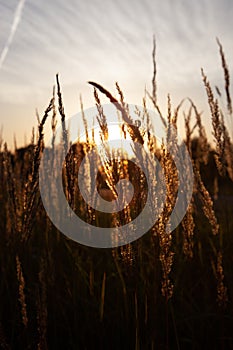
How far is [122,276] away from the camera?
7.07 feet

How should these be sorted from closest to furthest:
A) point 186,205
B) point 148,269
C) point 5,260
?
point 186,205
point 148,269
point 5,260

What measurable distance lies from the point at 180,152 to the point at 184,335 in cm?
97

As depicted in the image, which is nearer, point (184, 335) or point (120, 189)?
point (120, 189)

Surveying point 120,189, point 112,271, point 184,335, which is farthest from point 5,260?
point 120,189

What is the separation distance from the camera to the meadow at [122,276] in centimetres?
123

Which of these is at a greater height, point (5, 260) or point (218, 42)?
point (218, 42)

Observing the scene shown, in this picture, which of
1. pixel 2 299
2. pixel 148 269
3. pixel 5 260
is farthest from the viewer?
pixel 5 260

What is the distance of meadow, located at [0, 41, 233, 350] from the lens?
1.23 meters

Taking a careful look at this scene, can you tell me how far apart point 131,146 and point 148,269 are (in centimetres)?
148

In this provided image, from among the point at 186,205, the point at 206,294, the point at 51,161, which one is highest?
the point at 51,161

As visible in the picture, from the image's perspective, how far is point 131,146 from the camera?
3.82ft

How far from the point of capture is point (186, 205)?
1801 millimetres

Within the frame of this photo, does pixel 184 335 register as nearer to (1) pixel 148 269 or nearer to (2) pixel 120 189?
(1) pixel 148 269

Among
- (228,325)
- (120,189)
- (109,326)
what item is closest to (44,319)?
(120,189)
